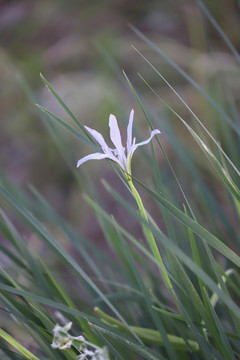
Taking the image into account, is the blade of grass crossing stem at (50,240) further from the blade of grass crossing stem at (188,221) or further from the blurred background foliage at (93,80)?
the blurred background foliage at (93,80)

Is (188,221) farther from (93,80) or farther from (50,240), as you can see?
(93,80)

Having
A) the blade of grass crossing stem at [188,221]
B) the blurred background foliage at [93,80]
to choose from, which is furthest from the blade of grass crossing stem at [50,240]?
the blurred background foliage at [93,80]

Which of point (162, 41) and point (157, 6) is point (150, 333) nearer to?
point (162, 41)

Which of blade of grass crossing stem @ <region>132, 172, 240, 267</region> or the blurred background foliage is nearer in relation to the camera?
blade of grass crossing stem @ <region>132, 172, 240, 267</region>

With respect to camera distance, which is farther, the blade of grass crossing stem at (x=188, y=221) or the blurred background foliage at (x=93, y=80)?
the blurred background foliage at (x=93, y=80)

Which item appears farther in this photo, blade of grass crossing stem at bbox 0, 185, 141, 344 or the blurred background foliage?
the blurred background foliage

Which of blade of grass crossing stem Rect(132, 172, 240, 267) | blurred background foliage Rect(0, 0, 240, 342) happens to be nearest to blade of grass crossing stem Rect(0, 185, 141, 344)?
blade of grass crossing stem Rect(132, 172, 240, 267)

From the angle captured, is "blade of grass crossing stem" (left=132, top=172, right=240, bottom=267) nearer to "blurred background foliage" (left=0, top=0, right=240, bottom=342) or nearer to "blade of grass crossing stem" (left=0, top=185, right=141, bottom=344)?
"blade of grass crossing stem" (left=0, top=185, right=141, bottom=344)

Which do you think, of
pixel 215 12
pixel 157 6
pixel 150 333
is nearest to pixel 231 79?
pixel 215 12
